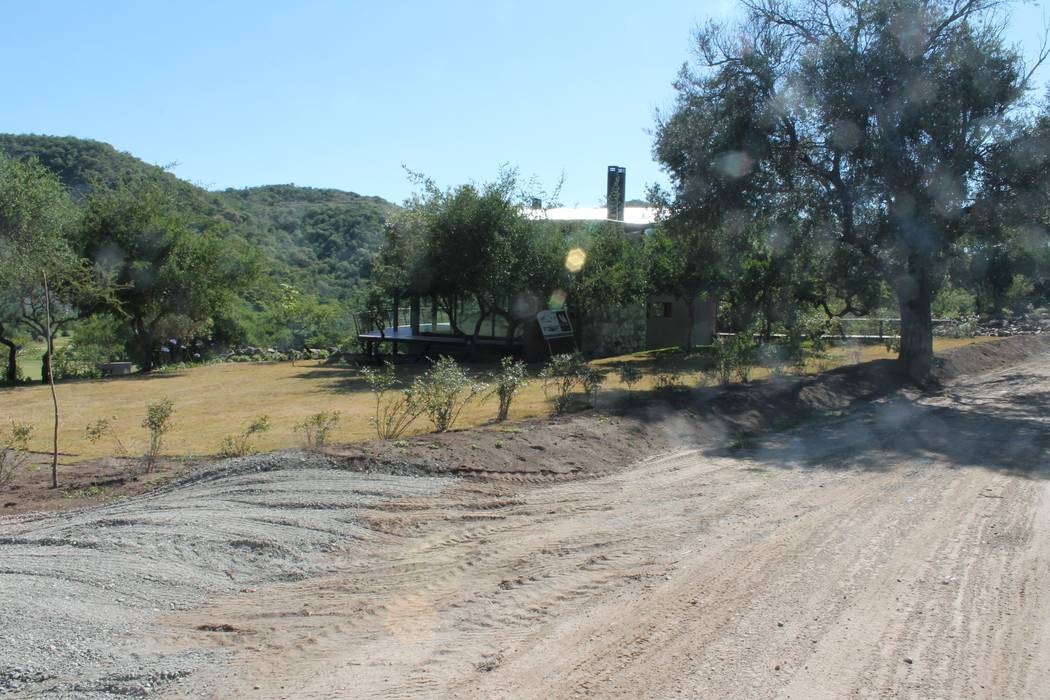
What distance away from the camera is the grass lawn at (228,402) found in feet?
40.1

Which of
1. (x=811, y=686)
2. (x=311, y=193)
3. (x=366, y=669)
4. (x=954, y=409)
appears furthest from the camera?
(x=311, y=193)

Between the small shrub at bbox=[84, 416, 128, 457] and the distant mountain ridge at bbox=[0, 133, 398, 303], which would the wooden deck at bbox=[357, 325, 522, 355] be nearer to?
the distant mountain ridge at bbox=[0, 133, 398, 303]

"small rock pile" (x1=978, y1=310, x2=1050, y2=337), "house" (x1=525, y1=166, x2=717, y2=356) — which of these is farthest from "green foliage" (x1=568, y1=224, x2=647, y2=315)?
"small rock pile" (x1=978, y1=310, x2=1050, y2=337)

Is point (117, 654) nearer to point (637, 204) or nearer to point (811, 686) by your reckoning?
point (811, 686)

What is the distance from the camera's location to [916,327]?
59.4 ft

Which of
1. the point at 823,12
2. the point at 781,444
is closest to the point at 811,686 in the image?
the point at 781,444

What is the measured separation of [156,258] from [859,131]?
64.7 feet

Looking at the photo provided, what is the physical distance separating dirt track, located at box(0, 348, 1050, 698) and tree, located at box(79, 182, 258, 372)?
18.4 metres

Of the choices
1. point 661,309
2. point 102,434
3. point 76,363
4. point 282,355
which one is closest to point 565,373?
point 102,434

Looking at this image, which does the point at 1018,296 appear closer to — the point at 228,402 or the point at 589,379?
the point at 589,379

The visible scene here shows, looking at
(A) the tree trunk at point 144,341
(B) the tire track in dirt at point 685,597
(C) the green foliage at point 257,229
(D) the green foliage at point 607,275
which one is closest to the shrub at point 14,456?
(B) the tire track in dirt at point 685,597

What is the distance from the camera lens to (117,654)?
4660 mm

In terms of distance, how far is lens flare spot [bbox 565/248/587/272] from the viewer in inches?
915

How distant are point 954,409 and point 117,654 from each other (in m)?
13.4
